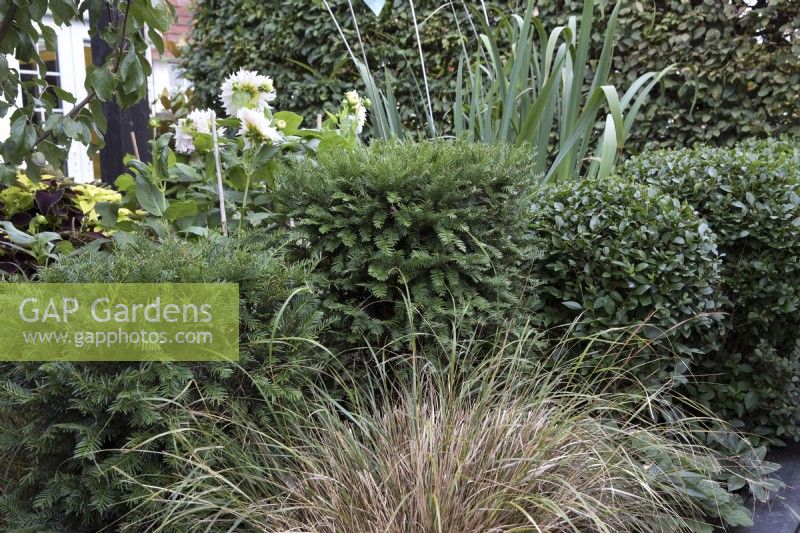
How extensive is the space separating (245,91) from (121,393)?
4.24 feet

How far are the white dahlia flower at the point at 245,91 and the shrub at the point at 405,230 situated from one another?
0.38 meters

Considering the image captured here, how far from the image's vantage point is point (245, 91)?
2.47 m

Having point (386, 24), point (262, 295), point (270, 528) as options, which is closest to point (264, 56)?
point (386, 24)

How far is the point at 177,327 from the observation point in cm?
165

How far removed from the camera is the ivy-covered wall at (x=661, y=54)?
4270 mm

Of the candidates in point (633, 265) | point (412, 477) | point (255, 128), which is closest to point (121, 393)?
point (412, 477)

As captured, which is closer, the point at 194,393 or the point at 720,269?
the point at 194,393

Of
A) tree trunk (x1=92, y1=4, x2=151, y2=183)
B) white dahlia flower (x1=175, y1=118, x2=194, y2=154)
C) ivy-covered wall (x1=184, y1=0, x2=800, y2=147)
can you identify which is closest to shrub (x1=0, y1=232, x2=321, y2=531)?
white dahlia flower (x1=175, y1=118, x2=194, y2=154)

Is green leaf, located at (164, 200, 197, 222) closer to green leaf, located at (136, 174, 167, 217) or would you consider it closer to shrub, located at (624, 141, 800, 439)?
green leaf, located at (136, 174, 167, 217)

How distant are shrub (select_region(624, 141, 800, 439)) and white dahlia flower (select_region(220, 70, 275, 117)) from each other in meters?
1.53

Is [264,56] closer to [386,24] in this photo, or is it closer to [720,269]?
[386,24]

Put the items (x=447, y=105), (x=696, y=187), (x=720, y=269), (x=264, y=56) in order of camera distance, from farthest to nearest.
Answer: (x=264, y=56) < (x=447, y=105) < (x=696, y=187) < (x=720, y=269)

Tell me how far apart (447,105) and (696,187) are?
277 centimetres

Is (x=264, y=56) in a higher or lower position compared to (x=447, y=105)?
higher
